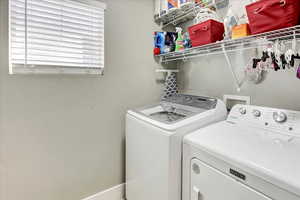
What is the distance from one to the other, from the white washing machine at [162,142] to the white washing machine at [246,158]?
0.25 ft

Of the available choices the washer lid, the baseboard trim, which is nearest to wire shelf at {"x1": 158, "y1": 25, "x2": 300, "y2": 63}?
the washer lid

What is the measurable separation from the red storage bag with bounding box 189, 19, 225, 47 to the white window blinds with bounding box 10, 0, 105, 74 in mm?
968

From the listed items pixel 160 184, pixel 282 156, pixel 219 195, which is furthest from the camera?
pixel 160 184

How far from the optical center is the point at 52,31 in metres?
1.45

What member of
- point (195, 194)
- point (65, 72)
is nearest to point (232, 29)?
point (195, 194)

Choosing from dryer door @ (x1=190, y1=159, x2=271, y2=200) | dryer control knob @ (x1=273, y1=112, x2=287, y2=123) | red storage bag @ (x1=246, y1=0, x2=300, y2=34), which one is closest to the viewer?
dryer door @ (x1=190, y1=159, x2=271, y2=200)

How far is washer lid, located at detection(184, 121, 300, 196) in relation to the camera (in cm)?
65

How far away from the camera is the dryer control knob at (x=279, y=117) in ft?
3.44

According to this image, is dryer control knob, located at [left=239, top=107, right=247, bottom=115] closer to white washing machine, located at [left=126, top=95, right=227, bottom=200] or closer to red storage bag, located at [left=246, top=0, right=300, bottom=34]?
white washing machine, located at [left=126, top=95, right=227, bottom=200]

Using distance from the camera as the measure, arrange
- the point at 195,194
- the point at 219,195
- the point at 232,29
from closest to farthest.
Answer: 1. the point at 219,195
2. the point at 195,194
3. the point at 232,29

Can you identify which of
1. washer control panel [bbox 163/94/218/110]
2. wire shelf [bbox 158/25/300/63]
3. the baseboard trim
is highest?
wire shelf [bbox 158/25/300/63]

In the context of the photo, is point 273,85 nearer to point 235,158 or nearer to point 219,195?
point 235,158

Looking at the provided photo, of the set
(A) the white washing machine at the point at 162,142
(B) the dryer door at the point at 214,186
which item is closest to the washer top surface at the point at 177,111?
(A) the white washing machine at the point at 162,142

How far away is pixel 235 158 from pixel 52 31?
1.70m
